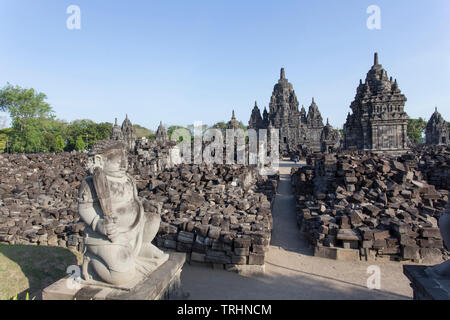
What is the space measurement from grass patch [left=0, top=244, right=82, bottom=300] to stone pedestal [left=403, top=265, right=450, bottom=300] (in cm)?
484

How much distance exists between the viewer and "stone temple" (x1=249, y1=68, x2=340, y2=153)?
3931 centimetres

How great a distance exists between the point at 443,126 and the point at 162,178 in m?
37.1

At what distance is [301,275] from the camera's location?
512 cm

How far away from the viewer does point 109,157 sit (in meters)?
2.98

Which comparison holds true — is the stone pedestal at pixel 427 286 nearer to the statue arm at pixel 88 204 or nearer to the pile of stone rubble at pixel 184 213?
the pile of stone rubble at pixel 184 213

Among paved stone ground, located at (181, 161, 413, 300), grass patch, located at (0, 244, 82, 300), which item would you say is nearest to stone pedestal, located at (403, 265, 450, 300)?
paved stone ground, located at (181, 161, 413, 300)

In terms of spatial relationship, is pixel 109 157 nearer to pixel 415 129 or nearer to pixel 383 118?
pixel 383 118

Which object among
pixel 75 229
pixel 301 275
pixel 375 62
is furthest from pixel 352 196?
pixel 375 62

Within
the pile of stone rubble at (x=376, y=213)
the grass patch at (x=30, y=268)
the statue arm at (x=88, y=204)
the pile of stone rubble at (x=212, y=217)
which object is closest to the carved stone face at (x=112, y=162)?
the statue arm at (x=88, y=204)

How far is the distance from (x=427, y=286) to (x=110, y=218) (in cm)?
351

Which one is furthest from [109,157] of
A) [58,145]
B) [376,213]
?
[58,145]

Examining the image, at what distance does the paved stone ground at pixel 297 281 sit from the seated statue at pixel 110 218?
1.76 m

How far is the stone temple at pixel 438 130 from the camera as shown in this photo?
31.7 meters

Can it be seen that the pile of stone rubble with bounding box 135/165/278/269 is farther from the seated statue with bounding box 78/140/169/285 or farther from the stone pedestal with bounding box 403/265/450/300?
the stone pedestal with bounding box 403/265/450/300
